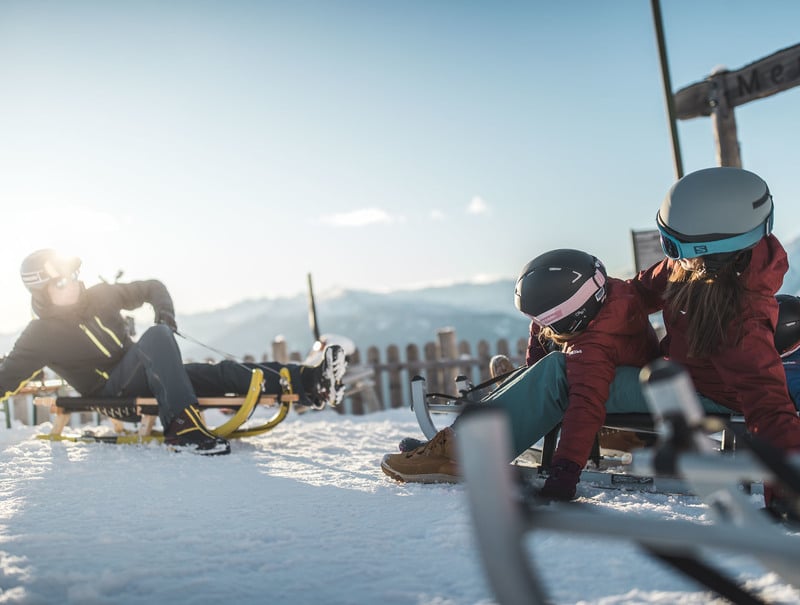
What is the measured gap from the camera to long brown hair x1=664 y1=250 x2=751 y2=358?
197cm

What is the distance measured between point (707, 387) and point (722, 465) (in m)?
1.57

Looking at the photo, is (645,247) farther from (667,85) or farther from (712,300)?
(712,300)

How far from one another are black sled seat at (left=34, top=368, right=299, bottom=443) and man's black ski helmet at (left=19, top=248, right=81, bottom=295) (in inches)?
31.9

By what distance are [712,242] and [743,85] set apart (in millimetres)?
4591

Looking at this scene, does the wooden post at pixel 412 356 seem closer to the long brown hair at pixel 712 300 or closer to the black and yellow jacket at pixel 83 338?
the black and yellow jacket at pixel 83 338

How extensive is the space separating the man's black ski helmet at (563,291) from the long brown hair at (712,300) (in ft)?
1.02

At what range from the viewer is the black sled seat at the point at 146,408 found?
4.02m

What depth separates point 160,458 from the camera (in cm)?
353

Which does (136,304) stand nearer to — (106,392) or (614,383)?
(106,392)

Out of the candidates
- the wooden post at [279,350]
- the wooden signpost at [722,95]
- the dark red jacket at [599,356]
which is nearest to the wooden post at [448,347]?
the wooden post at [279,350]

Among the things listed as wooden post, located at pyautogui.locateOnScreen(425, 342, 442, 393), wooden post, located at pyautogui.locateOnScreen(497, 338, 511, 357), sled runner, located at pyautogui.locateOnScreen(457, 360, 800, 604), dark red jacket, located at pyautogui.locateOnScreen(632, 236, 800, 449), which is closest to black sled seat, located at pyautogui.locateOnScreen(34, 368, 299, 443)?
dark red jacket, located at pyautogui.locateOnScreen(632, 236, 800, 449)

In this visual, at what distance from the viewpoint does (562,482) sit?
203 cm

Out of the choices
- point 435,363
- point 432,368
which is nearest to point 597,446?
point 435,363

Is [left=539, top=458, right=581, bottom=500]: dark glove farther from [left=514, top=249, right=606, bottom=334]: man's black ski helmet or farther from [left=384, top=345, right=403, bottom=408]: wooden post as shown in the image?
[left=384, top=345, right=403, bottom=408]: wooden post
